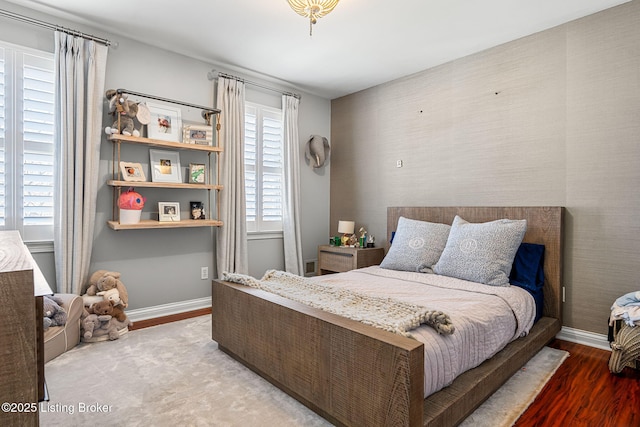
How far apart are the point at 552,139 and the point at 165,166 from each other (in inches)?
136

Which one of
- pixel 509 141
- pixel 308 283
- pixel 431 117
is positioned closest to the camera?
pixel 308 283

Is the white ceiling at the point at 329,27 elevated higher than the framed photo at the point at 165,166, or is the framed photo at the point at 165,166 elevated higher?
the white ceiling at the point at 329,27

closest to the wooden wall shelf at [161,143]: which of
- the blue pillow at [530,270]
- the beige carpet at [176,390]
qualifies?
the beige carpet at [176,390]

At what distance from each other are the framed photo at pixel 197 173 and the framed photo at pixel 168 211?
29cm

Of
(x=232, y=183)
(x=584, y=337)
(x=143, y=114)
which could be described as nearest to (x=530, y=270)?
(x=584, y=337)

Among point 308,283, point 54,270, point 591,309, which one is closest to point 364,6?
point 308,283

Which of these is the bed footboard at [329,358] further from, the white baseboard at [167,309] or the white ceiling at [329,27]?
the white ceiling at [329,27]

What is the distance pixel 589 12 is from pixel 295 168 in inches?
121

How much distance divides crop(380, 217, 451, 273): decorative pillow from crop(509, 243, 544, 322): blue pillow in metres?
0.60

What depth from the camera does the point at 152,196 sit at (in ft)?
11.1

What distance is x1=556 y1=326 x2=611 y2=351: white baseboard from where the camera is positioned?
8.93ft

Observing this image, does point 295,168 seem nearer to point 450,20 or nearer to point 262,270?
point 262,270

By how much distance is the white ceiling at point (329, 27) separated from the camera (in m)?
2.69

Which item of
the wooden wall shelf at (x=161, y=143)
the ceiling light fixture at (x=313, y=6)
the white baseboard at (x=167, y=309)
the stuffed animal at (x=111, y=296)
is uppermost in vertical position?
the ceiling light fixture at (x=313, y=6)
